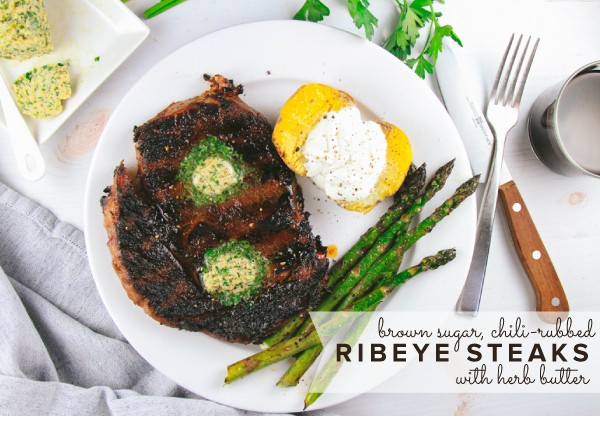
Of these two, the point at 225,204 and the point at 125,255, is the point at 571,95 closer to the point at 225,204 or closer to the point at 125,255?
the point at 225,204

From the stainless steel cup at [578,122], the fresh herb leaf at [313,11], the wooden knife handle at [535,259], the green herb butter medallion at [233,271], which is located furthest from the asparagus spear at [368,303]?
the fresh herb leaf at [313,11]

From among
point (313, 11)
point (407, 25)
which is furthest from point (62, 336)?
point (407, 25)

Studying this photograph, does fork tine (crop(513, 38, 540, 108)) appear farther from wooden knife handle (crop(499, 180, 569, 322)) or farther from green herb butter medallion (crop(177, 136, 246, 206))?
green herb butter medallion (crop(177, 136, 246, 206))

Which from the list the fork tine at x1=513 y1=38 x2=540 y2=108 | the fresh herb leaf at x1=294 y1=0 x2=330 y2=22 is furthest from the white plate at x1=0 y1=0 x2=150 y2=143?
the fork tine at x1=513 y1=38 x2=540 y2=108

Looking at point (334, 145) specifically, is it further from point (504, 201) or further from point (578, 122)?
point (578, 122)

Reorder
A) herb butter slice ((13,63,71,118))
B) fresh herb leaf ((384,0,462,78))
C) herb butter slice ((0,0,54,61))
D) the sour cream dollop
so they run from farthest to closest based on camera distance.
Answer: herb butter slice ((13,63,71,118)) → fresh herb leaf ((384,0,462,78)) → herb butter slice ((0,0,54,61)) → the sour cream dollop

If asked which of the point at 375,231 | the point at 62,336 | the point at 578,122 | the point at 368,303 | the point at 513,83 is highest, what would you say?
the point at 513,83

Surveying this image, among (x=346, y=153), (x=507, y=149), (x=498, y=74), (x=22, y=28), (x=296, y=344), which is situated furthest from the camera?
(x=507, y=149)

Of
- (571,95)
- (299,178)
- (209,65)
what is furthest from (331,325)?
(571,95)
